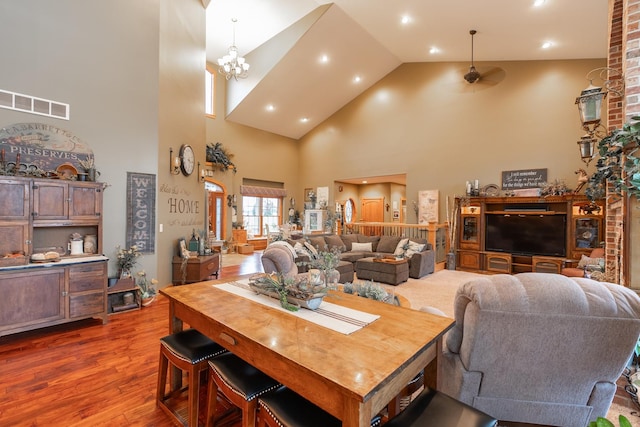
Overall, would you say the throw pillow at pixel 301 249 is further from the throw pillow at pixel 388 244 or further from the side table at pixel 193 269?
the throw pillow at pixel 388 244

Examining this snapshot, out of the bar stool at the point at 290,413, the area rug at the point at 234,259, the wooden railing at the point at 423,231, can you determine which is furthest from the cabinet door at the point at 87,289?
Result: the wooden railing at the point at 423,231

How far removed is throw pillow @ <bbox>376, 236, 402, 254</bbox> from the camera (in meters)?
7.16

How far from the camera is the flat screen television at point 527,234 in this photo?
6.34 metres

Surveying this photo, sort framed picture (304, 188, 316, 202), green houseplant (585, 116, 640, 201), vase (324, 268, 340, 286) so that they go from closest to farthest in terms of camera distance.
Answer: green houseplant (585, 116, 640, 201) → vase (324, 268, 340, 286) → framed picture (304, 188, 316, 202)

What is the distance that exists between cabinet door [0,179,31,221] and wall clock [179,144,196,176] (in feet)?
7.71

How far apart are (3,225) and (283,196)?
857cm

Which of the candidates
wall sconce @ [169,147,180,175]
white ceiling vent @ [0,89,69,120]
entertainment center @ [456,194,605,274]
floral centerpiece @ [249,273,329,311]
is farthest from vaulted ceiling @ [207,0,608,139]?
floral centerpiece @ [249,273,329,311]

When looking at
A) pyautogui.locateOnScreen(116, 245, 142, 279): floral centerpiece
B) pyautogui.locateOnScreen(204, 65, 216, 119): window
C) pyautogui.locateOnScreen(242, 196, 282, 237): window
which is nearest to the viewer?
pyautogui.locateOnScreen(116, 245, 142, 279): floral centerpiece

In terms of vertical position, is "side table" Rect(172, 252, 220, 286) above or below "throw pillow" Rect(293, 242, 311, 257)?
below

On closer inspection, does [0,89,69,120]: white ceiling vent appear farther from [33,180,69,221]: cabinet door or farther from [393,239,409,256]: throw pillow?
[393,239,409,256]: throw pillow

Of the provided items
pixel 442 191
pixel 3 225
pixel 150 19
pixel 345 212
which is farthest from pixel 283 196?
pixel 3 225

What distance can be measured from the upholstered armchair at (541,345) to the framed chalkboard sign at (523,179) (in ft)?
20.9

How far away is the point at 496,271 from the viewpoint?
22.8 ft

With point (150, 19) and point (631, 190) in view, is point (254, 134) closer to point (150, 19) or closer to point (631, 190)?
point (150, 19)
